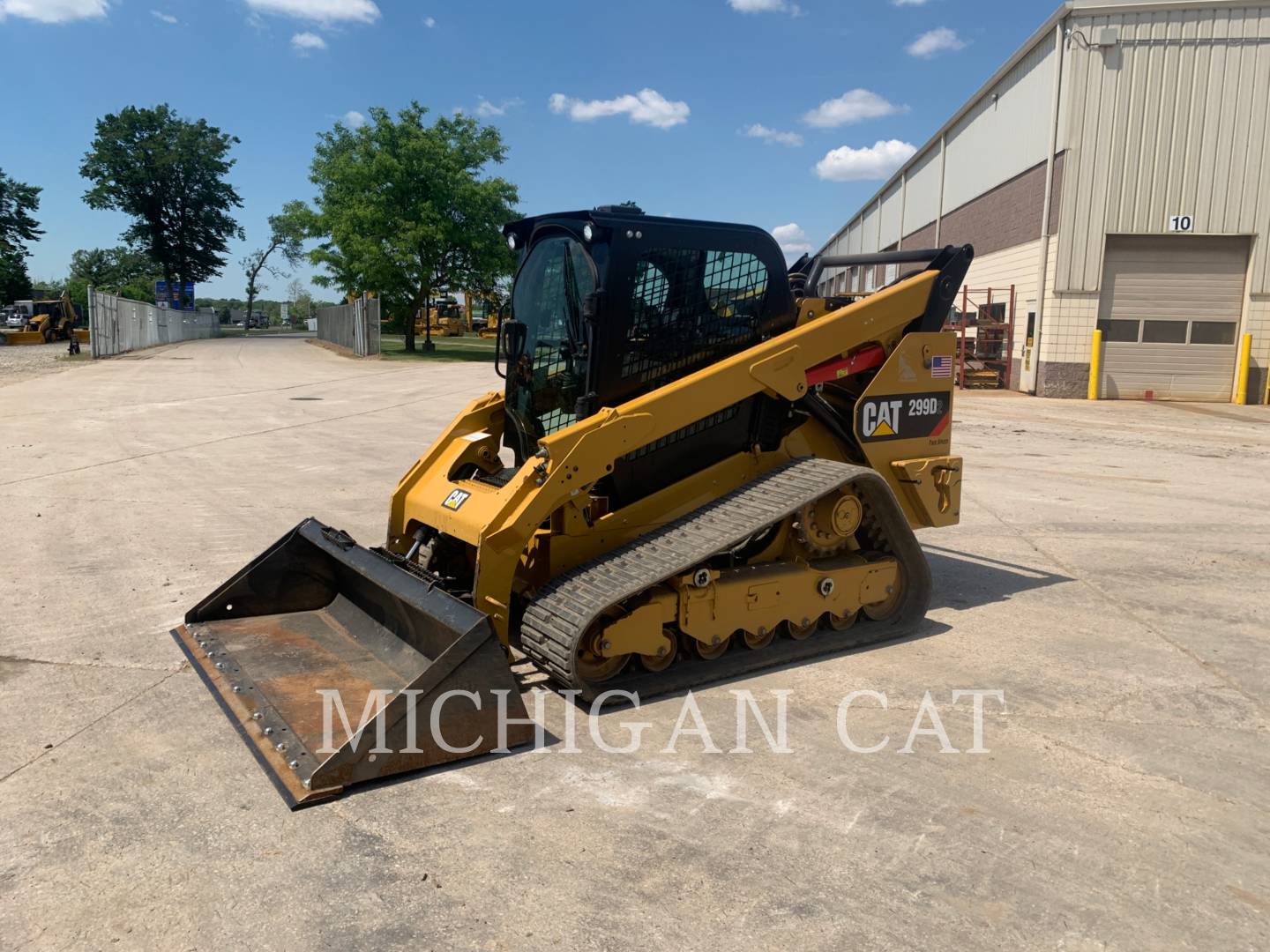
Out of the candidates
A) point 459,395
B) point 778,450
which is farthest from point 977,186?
point 778,450

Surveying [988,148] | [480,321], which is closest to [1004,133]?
[988,148]

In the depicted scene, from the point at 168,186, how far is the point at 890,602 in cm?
6940

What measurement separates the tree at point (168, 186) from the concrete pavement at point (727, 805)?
64872mm

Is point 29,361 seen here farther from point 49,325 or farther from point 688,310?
point 688,310

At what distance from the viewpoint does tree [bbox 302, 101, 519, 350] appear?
3444 centimetres

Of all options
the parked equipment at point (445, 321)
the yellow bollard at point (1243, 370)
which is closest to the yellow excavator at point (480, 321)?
the parked equipment at point (445, 321)

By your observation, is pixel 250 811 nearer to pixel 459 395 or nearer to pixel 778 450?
pixel 778 450

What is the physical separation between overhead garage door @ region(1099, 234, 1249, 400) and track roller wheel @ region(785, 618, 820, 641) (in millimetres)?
20300

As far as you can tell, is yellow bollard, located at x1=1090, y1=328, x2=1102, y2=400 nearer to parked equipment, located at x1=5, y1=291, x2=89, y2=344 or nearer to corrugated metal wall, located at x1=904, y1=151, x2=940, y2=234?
corrugated metal wall, located at x1=904, y1=151, x2=940, y2=234

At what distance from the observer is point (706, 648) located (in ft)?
16.3

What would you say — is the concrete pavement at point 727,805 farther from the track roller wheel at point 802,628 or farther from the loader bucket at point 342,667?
the track roller wheel at point 802,628

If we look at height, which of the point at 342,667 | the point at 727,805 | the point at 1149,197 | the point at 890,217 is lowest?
the point at 727,805

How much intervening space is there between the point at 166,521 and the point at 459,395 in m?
13.1

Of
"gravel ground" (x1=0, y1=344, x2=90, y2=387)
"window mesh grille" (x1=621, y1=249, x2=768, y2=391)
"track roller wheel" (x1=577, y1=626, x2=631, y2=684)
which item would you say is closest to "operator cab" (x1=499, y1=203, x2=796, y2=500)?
"window mesh grille" (x1=621, y1=249, x2=768, y2=391)
